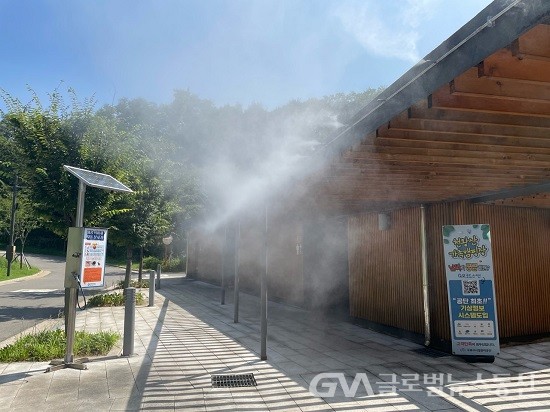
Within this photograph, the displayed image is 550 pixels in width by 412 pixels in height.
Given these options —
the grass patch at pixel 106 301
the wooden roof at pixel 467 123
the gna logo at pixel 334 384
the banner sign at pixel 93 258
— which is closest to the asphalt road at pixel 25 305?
the grass patch at pixel 106 301

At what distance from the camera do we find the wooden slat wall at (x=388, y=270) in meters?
6.76

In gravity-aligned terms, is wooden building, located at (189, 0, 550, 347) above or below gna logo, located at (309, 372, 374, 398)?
above

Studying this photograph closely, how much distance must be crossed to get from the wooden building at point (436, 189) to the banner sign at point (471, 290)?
48 centimetres

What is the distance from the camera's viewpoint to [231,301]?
39.5 feet

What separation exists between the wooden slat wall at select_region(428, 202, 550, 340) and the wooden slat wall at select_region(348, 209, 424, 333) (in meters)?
0.39

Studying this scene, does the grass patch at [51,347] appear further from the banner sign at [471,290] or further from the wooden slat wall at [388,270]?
the banner sign at [471,290]

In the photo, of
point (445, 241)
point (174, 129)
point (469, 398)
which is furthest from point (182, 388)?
point (174, 129)

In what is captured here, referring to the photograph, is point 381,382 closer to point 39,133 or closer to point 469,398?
point 469,398

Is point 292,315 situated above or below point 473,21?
below

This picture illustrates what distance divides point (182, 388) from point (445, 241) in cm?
424

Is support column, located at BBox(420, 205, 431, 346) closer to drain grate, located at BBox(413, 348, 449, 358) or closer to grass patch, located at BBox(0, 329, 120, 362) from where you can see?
drain grate, located at BBox(413, 348, 449, 358)

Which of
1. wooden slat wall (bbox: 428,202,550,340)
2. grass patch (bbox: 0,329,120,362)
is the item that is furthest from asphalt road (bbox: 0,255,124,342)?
wooden slat wall (bbox: 428,202,550,340)

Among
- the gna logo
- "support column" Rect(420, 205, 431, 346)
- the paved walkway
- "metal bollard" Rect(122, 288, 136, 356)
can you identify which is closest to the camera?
the paved walkway

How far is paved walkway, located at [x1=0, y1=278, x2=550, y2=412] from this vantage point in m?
3.81
